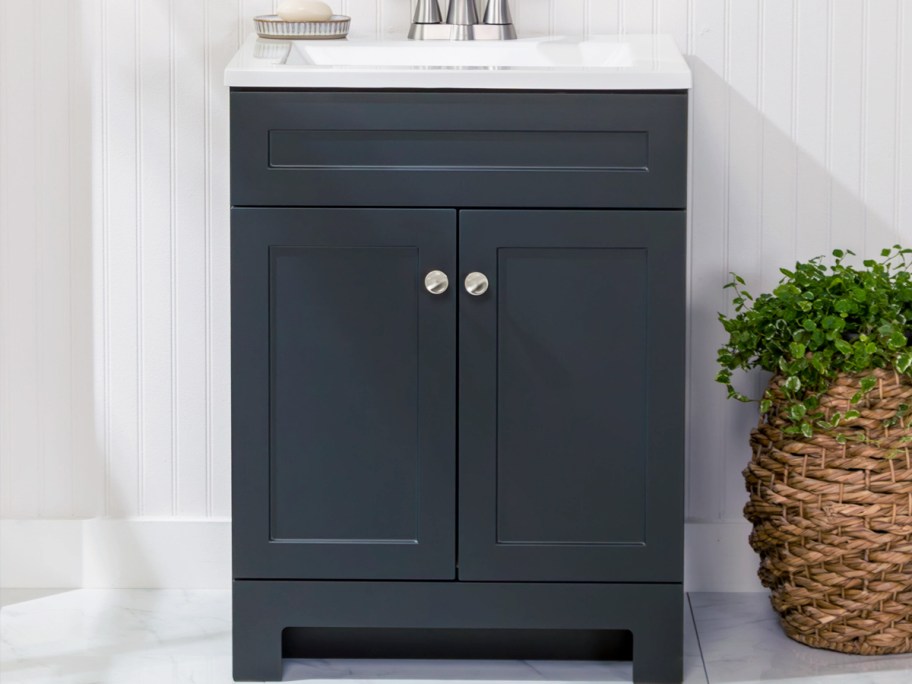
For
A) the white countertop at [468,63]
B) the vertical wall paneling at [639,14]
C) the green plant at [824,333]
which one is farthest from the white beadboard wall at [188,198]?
the green plant at [824,333]

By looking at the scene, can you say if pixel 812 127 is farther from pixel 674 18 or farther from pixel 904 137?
pixel 674 18

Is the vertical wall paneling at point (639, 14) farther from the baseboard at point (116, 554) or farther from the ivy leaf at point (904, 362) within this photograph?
the baseboard at point (116, 554)

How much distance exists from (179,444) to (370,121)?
799 mm

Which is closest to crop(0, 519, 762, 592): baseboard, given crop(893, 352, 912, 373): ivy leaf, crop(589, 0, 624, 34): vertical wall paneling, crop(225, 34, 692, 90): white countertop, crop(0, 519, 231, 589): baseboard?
crop(0, 519, 231, 589): baseboard

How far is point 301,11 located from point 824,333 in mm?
951

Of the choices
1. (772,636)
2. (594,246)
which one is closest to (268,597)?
(594,246)

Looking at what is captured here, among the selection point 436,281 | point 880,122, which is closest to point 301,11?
point 436,281

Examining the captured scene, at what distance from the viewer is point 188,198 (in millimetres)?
2117

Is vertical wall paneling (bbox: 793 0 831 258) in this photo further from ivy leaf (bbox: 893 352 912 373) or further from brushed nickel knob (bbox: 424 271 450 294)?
brushed nickel knob (bbox: 424 271 450 294)

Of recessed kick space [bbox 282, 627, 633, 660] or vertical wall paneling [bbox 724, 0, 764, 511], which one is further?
vertical wall paneling [bbox 724, 0, 764, 511]

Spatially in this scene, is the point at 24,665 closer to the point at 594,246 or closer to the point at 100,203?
the point at 100,203

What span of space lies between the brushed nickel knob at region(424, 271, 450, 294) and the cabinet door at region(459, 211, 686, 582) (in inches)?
1.4

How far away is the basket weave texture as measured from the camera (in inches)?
69.7

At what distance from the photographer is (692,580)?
217 cm
